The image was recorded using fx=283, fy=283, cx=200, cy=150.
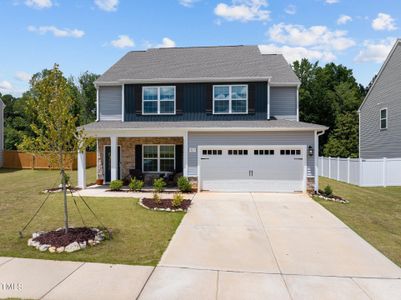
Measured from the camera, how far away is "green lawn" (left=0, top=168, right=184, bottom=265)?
18.9 feet

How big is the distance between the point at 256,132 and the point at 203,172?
10.4 ft

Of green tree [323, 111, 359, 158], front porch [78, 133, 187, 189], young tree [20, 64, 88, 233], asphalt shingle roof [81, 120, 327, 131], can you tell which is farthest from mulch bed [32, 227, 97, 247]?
green tree [323, 111, 359, 158]

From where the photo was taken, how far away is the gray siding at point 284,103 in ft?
53.6

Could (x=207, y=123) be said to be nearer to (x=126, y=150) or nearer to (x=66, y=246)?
(x=126, y=150)

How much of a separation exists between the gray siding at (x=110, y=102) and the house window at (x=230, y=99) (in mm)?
5773

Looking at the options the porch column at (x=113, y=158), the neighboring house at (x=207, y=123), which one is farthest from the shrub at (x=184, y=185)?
the porch column at (x=113, y=158)

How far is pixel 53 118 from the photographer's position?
6477 millimetres

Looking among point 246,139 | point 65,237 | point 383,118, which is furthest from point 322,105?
point 65,237

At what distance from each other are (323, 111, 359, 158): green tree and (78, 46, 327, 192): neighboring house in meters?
16.6

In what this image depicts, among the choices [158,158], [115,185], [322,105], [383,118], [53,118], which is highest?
[322,105]

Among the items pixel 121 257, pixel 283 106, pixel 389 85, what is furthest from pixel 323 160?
pixel 121 257

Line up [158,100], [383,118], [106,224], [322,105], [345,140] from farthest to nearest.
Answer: [322,105] < [345,140] < [383,118] < [158,100] < [106,224]

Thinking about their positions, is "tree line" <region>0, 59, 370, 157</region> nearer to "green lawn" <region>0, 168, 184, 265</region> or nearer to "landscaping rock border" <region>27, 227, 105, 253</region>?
"green lawn" <region>0, 168, 184, 265</region>

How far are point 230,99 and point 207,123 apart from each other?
6.78 ft
